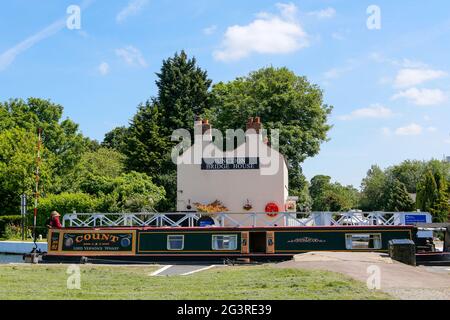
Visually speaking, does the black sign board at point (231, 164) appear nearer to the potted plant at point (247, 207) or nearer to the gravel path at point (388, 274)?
the potted plant at point (247, 207)

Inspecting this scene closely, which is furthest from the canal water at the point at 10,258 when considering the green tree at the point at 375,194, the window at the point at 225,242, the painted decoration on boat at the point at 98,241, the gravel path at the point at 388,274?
the green tree at the point at 375,194

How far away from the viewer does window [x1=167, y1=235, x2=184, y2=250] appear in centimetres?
2361

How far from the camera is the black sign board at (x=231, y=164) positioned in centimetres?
3541

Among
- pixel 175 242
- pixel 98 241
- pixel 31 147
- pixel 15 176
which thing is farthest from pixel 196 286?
pixel 31 147

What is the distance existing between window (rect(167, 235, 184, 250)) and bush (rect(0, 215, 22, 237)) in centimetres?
2124

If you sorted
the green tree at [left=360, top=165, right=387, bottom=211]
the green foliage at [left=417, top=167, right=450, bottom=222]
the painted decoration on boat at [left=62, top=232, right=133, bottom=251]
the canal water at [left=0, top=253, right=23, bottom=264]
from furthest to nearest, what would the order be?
the green tree at [left=360, top=165, right=387, bottom=211]
the green foliage at [left=417, top=167, right=450, bottom=222]
the canal water at [left=0, top=253, right=23, bottom=264]
the painted decoration on boat at [left=62, top=232, right=133, bottom=251]

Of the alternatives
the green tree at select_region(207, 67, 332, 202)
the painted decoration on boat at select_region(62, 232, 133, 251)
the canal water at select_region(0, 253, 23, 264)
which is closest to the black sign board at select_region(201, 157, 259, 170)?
the green tree at select_region(207, 67, 332, 202)

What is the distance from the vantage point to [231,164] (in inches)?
1396

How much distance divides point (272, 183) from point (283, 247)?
40.1 feet

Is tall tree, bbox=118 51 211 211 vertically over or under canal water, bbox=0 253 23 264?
over

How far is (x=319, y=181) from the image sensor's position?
354 feet

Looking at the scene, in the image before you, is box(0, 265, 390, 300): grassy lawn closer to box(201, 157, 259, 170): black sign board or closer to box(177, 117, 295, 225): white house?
box(177, 117, 295, 225): white house

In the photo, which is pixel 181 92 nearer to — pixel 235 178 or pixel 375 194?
pixel 235 178

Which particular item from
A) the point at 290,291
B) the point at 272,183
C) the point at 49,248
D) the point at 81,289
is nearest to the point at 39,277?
the point at 81,289
